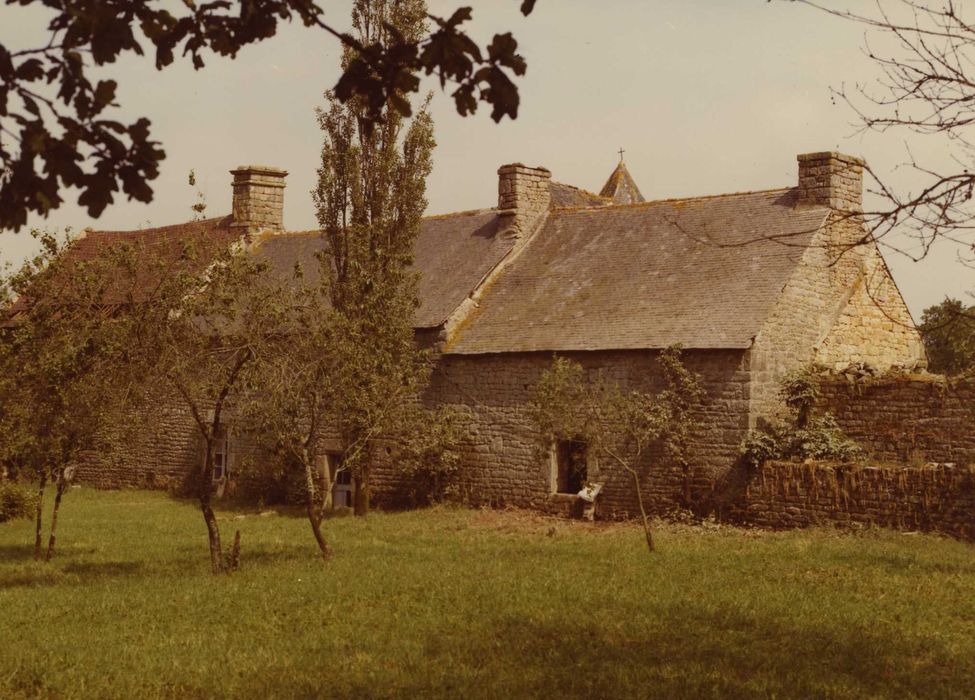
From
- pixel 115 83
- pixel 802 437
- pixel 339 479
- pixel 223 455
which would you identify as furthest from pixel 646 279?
pixel 115 83

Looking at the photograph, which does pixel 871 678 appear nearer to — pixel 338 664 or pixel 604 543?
pixel 338 664

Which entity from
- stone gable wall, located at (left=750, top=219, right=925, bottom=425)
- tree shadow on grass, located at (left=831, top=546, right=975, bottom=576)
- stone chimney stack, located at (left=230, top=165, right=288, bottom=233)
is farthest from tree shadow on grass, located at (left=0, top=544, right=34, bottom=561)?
stone chimney stack, located at (left=230, top=165, right=288, bottom=233)

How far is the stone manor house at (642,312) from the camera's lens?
22703mm

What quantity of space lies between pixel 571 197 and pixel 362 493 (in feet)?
34.6

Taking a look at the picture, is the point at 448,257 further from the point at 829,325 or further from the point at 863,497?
the point at 863,497

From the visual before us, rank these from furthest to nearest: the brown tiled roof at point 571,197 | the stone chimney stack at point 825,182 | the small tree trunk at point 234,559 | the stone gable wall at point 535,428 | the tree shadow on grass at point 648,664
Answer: the brown tiled roof at point 571,197 < the stone chimney stack at point 825,182 < the stone gable wall at point 535,428 < the small tree trunk at point 234,559 < the tree shadow on grass at point 648,664

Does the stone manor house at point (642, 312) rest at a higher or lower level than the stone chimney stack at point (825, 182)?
lower

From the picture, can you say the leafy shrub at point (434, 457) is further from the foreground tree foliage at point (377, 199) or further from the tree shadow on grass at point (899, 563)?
the tree shadow on grass at point (899, 563)

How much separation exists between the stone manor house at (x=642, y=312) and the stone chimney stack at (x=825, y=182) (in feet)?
0.11

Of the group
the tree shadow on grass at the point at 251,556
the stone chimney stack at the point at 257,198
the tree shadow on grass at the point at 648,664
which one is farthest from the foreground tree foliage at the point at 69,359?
the stone chimney stack at the point at 257,198

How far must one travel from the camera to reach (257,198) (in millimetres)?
35969

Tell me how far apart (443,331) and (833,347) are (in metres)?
8.44

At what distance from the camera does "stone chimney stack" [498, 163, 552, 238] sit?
29.0 m

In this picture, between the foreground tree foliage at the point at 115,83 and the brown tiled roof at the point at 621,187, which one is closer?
the foreground tree foliage at the point at 115,83
